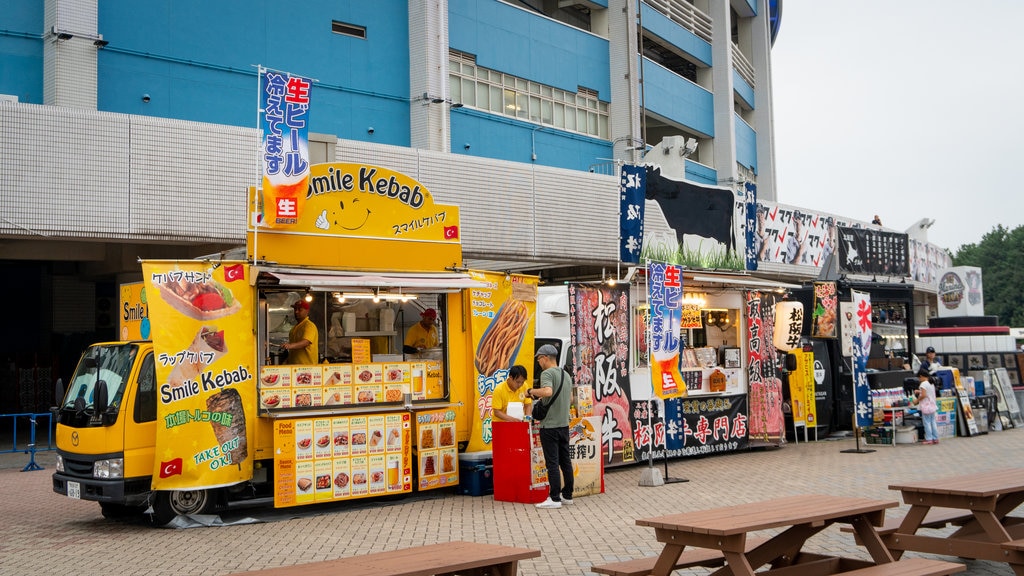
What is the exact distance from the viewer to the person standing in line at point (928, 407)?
1817 centimetres

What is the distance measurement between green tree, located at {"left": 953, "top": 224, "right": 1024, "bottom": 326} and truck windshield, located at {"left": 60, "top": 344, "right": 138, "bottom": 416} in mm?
68792

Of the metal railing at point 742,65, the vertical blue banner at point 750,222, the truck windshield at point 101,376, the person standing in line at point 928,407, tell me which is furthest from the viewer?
the metal railing at point 742,65

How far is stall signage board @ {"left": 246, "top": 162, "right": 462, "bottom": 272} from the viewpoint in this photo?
440 inches

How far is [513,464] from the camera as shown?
1166cm

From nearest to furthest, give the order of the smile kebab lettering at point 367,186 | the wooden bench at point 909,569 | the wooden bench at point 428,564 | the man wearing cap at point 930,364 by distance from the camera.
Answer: the wooden bench at point 428,564 < the wooden bench at point 909,569 < the smile kebab lettering at point 367,186 < the man wearing cap at point 930,364

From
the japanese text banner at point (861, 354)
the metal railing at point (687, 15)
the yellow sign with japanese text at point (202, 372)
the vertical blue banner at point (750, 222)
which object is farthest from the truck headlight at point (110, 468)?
the metal railing at point (687, 15)

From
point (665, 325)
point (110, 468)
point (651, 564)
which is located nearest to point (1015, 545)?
point (651, 564)

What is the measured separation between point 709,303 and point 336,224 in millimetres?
7275

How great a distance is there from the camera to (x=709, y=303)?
16422 millimetres

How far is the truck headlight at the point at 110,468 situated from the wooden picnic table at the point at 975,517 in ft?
23.8

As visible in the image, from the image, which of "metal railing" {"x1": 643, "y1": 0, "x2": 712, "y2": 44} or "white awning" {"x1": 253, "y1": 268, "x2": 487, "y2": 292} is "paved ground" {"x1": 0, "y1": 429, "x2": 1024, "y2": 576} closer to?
"white awning" {"x1": 253, "y1": 268, "x2": 487, "y2": 292}

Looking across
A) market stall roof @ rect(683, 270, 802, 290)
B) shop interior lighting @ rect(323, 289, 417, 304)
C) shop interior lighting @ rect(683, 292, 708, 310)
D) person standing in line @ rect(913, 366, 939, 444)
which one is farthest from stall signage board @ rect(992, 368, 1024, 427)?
shop interior lighting @ rect(323, 289, 417, 304)

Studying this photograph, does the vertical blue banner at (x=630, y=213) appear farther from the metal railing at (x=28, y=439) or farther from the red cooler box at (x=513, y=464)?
the metal railing at (x=28, y=439)

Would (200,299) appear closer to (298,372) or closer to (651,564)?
(298,372)
